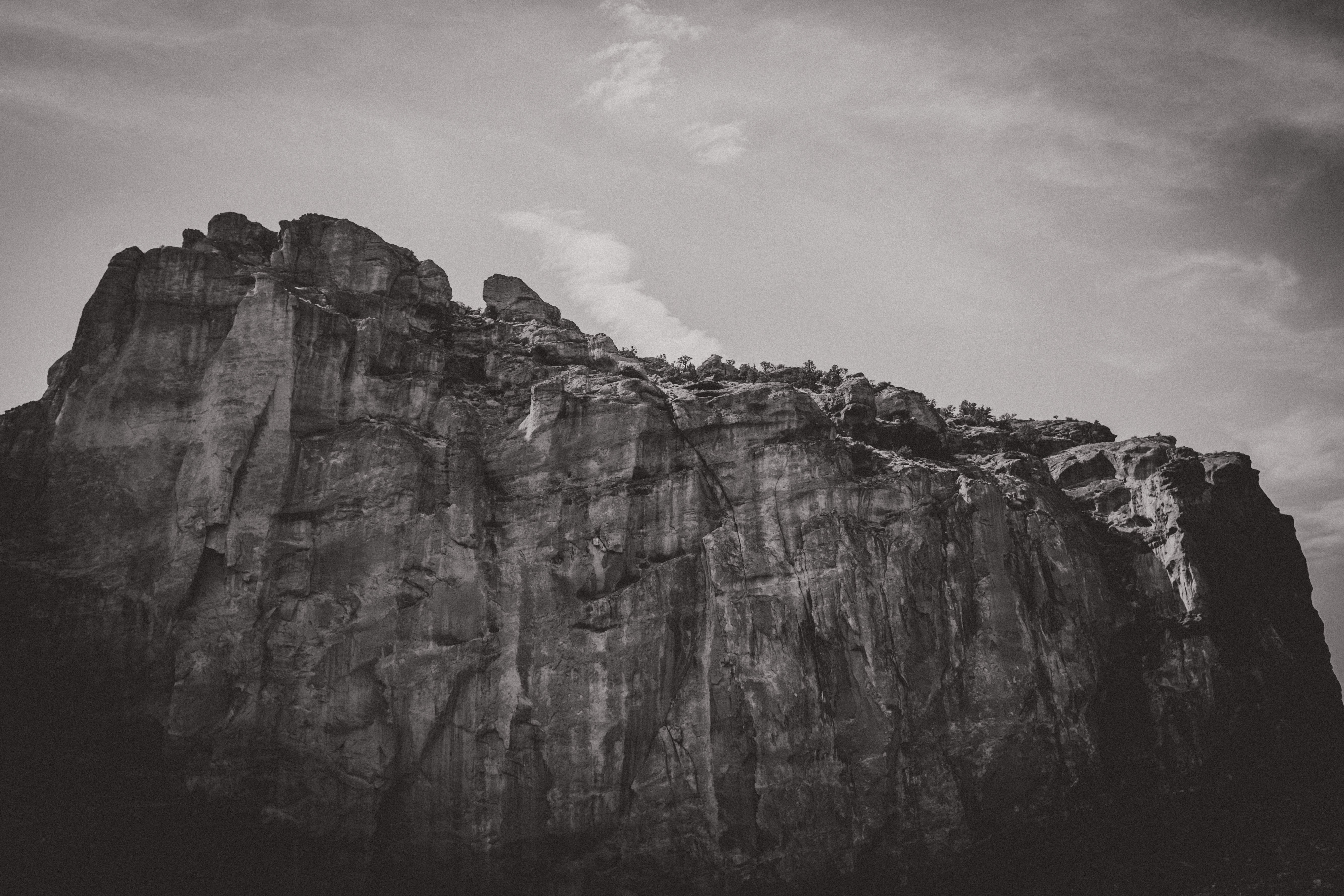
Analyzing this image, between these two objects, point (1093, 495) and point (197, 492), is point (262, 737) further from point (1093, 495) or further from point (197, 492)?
point (1093, 495)

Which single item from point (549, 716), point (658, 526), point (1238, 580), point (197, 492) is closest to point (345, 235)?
point (197, 492)

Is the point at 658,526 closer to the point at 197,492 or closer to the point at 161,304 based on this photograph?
the point at 197,492

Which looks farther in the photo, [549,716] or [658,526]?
[658,526]

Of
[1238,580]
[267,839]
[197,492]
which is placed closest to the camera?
[267,839]

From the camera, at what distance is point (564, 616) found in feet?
157

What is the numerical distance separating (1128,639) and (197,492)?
40304 millimetres

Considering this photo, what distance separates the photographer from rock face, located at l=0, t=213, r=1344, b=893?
148ft

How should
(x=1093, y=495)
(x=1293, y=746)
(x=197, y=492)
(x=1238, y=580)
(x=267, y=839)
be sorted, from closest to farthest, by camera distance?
(x=267, y=839) < (x=197, y=492) < (x=1293, y=746) < (x=1238, y=580) < (x=1093, y=495)

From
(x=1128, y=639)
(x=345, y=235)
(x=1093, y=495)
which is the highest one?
(x=345, y=235)

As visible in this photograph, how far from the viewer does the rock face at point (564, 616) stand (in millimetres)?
45062

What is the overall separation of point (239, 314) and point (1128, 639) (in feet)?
135

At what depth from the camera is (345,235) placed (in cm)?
5616

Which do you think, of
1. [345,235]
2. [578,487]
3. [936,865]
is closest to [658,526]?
[578,487]

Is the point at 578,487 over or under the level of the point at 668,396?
under
